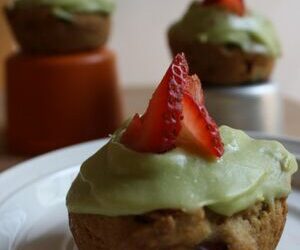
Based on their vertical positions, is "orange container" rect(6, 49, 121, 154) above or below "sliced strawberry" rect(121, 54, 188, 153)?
below

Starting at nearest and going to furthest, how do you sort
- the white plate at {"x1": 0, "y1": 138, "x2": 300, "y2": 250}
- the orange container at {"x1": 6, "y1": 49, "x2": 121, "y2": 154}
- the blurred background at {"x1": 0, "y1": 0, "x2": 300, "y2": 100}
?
the white plate at {"x1": 0, "y1": 138, "x2": 300, "y2": 250} → the orange container at {"x1": 6, "y1": 49, "x2": 121, "y2": 154} → the blurred background at {"x1": 0, "y1": 0, "x2": 300, "y2": 100}

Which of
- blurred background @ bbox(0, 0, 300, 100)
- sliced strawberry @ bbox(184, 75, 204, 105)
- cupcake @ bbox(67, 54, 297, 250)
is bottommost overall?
blurred background @ bbox(0, 0, 300, 100)

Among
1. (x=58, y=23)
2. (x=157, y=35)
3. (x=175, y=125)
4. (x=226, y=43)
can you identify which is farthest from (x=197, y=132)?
(x=157, y=35)

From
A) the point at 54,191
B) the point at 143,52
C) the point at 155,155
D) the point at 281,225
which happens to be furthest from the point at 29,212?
the point at 143,52

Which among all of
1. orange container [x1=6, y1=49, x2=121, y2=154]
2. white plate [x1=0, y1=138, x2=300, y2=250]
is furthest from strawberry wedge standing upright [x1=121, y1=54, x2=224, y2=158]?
orange container [x1=6, y1=49, x2=121, y2=154]

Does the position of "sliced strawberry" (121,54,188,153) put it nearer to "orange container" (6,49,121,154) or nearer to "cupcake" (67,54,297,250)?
"cupcake" (67,54,297,250)

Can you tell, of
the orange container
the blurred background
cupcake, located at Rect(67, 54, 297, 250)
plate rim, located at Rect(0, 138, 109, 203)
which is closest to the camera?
cupcake, located at Rect(67, 54, 297, 250)
